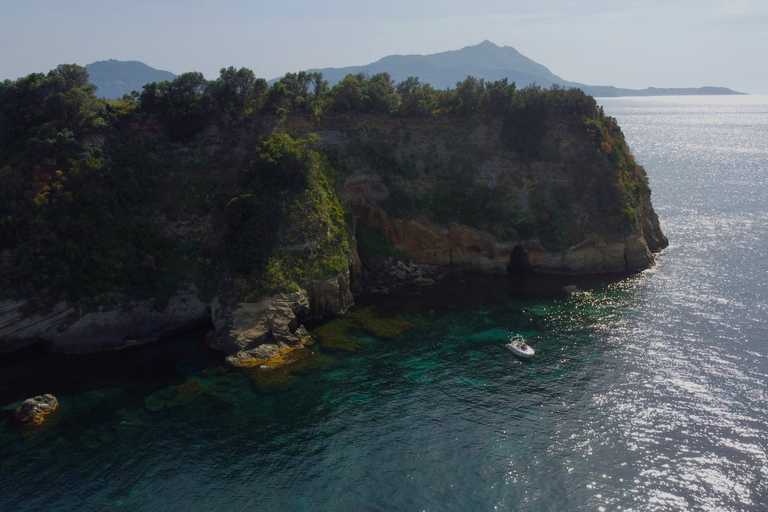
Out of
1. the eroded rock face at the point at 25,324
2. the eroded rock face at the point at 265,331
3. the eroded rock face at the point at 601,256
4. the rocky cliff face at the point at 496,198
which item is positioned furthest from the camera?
the rocky cliff face at the point at 496,198

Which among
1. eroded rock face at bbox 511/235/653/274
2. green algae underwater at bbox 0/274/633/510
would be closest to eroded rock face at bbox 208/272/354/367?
green algae underwater at bbox 0/274/633/510

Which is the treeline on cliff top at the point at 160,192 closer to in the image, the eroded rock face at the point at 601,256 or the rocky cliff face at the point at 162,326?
the rocky cliff face at the point at 162,326

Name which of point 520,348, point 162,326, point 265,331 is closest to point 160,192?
point 162,326

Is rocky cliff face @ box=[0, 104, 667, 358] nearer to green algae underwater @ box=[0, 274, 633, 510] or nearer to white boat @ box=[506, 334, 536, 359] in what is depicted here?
green algae underwater @ box=[0, 274, 633, 510]

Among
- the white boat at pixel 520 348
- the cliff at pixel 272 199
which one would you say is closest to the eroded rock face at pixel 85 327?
the cliff at pixel 272 199

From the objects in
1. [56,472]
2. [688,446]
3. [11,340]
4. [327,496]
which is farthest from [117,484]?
[688,446]

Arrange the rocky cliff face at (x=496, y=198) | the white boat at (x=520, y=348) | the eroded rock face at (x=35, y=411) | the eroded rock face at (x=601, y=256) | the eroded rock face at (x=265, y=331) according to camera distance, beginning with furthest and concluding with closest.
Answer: the rocky cliff face at (x=496, y=198), the eroded rock face at (x=601, y=256), the eroded rock face at (x=265, y=331), the white boat at (x=520, y=348), the eroded rock face at (x=35, y=411)

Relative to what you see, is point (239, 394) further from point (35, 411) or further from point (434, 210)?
point (434, 210)
